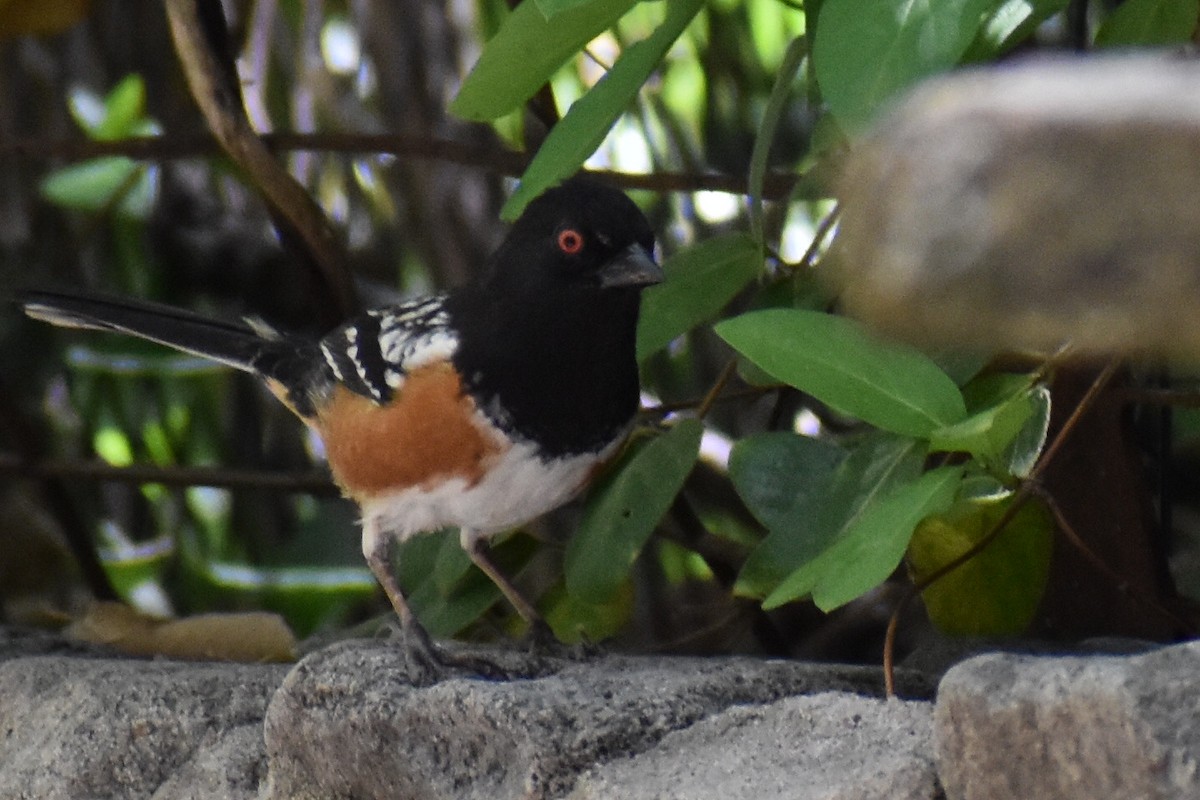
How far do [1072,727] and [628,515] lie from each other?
3.17ft

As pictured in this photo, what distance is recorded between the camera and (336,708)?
1590 millimetres

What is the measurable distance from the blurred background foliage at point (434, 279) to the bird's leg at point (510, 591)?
0.18ft

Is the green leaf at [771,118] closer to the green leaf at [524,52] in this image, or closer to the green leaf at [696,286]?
the green leaf at [696,286]

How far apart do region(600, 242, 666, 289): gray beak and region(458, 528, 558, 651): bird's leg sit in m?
0.42

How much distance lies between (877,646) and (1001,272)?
2722mm

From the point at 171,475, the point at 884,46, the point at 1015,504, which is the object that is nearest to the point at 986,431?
the point at 1015,504

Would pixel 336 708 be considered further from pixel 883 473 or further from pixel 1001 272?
pixel 1001 272

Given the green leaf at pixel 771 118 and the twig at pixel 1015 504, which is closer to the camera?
the twig at pixel 1015 504

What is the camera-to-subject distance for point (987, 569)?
1758 millimetres

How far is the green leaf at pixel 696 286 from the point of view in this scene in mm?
1882

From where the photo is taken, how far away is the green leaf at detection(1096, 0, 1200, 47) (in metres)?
1.48

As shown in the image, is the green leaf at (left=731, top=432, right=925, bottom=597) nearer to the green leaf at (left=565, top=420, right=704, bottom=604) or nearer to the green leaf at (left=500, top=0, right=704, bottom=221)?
the green leaf at (left=565, top=420, right=704, bottom=604)

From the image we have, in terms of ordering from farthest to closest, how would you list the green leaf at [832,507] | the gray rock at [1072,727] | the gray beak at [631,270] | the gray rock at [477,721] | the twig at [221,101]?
the twig at [221,101], the gray beak at [631,270], the green leaf at [832,507], the gray rock at [477,721], the gray rock at [1072,727]

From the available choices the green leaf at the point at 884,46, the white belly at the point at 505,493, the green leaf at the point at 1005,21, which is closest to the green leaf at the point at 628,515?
the white belly at the point at 505,493
